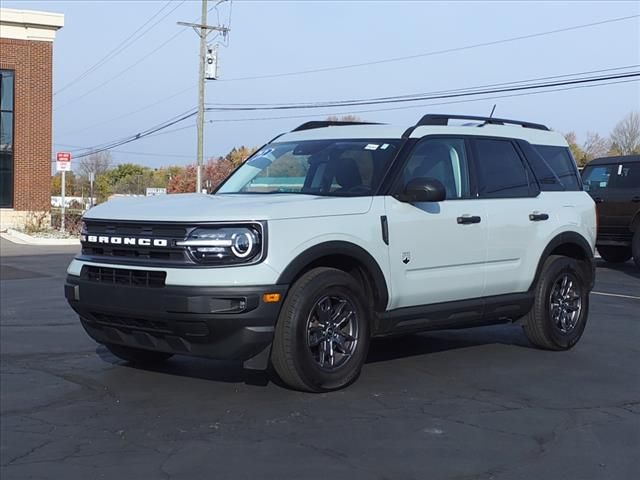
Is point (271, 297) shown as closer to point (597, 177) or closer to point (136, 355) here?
point (136, 355)

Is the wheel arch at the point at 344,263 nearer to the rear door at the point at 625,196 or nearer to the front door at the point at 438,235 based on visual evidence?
the front door at the point at 438,235

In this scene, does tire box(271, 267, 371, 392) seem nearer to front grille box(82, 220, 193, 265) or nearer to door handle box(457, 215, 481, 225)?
front grille box(82, 220, 193, 265)

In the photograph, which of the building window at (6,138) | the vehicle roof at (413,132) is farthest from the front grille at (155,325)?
the building window at (6,138)

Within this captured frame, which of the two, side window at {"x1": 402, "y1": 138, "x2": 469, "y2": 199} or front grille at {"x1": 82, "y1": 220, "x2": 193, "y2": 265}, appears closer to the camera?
front grille at {"x1": 82, "y1": 220, "x2": 193, "y2": 265}

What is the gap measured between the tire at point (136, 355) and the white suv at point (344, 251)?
0.02 m

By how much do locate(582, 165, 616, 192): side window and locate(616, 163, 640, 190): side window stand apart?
216mm

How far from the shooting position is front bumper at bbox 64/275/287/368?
532 centimetres

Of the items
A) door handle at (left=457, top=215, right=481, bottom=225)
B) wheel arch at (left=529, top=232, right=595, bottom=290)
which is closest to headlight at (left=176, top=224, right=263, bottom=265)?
door handle at (left=457, top=215, right=481, bottom=225)

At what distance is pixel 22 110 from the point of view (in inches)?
1275

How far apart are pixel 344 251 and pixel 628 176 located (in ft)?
38.6

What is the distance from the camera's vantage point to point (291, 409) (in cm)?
549

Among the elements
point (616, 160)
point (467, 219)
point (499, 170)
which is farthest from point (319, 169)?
point (616, 160)

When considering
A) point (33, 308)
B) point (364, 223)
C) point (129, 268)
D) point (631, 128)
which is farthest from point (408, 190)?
point (631, 128)

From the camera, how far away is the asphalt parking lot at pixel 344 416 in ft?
14.7
